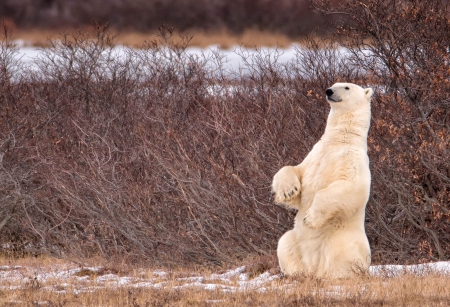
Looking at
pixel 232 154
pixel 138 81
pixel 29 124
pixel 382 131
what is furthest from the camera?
pixel 138 81

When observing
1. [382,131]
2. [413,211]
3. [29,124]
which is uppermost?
[29,124]

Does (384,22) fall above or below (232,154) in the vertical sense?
above

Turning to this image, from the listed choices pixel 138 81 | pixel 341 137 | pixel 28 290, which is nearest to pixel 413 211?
pixel 341 137

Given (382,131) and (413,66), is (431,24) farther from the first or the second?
(382,131)

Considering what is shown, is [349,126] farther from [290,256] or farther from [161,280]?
[161,280]

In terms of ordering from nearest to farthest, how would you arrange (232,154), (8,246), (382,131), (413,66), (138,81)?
(382,131), (413,66), (232,154), (8,246), (138,81)

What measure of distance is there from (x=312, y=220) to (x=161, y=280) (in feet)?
6.54

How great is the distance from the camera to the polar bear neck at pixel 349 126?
6965mm

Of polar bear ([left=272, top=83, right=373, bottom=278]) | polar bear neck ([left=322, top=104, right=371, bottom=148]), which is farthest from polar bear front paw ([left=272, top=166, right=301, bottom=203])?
polar bear neck ([left=322, top=104, right=371, bottom=148])

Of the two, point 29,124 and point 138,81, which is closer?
point 29,124

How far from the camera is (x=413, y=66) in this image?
11711 millimetres

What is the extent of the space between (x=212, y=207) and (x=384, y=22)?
4138 mm

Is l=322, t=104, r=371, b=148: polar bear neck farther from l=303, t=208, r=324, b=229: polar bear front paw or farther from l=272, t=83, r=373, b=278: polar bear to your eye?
l=303, t=208, r=324, b=229: polar bear front paw

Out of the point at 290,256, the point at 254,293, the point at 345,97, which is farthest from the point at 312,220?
the point at 345,97
